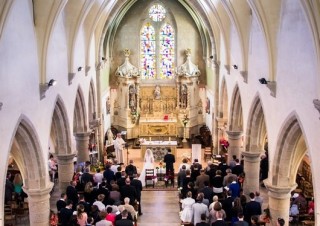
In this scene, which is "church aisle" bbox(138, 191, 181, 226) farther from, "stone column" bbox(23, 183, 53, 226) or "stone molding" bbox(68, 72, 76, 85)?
"stone molding" bbox(68, 72, 76, 85)

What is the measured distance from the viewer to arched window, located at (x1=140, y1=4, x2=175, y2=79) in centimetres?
3531

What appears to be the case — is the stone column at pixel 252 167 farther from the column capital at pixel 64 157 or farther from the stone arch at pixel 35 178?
the stone arch at pixel 35 178

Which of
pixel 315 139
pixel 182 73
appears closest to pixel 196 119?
pixel 182 73

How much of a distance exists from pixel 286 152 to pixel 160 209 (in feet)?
20.9

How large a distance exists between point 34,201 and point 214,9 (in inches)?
491

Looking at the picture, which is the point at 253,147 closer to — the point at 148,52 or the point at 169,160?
the point at 169,160

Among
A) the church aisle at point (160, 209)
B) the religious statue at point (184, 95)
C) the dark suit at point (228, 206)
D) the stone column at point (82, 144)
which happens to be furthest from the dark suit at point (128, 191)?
the religious statue at point (184, 95)

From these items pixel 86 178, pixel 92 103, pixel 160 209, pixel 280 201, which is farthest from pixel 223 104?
pixel 280 201

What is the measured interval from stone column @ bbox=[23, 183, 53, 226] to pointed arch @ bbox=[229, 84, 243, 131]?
10545mm

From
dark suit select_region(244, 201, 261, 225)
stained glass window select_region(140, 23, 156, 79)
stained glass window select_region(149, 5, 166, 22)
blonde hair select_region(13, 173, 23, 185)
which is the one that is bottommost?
dark suit select_region(244, 201, 261, 225)

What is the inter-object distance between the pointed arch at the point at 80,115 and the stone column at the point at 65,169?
353 centimetres

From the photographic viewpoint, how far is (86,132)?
26672mm

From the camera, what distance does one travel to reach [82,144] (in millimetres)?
26547

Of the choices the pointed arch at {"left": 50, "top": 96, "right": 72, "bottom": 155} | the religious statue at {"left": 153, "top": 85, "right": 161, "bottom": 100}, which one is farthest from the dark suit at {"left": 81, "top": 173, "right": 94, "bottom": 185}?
the religious statue at {"left": 153, "top": 85, "right": 161, "bottom": 100}
